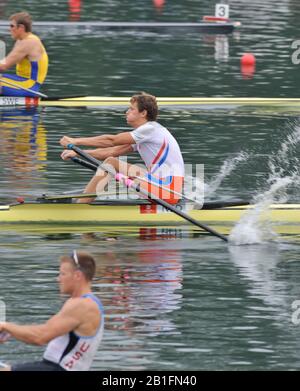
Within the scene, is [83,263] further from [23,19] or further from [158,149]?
[23,19]

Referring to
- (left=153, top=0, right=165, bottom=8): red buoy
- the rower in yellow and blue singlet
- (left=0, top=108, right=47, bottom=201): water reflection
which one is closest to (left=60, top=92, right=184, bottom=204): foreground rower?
(left=0, top=108, right=47, bottom=201): water reflection

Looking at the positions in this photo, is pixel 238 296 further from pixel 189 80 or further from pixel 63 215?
pixel 189 80

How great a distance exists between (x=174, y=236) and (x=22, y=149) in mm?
5528

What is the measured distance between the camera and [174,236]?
591 inches

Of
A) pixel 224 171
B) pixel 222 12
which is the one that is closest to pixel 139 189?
pixel 224 171

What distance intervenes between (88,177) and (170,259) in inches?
170

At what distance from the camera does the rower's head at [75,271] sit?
9.41 meters

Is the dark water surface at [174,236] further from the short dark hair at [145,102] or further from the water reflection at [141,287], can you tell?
the short dark hair at [145,102]

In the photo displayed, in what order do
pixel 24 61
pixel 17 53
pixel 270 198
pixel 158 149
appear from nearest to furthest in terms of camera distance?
pixel 158 149 → pixel 270 198 → pixel 17 53 → pixel 24 61

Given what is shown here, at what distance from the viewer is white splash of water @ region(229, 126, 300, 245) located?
1493cm

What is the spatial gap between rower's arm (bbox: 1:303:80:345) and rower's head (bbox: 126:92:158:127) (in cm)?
566

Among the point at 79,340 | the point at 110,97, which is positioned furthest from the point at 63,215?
the point at 110,97

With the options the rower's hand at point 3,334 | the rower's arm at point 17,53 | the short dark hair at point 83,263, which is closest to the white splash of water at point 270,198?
the rower's arm at point 17,53

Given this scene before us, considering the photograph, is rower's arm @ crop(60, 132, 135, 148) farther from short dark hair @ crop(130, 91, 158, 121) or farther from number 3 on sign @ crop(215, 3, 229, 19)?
number 3 on sign @ crop(215, 3, 229, 19)
